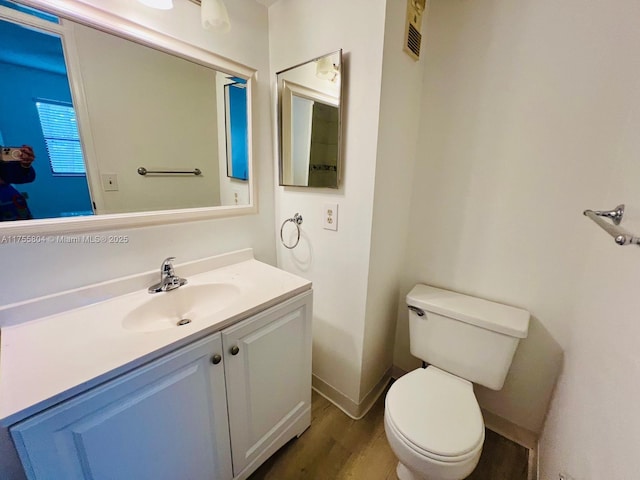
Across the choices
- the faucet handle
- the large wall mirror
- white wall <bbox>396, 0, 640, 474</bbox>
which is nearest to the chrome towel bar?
white wall <bbox>396, 0, 640, 474</bbox>

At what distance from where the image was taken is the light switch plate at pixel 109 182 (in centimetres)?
104

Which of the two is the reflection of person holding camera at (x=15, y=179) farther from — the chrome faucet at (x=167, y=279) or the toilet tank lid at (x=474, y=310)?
the toilet tank lid at (x=474, y=310)

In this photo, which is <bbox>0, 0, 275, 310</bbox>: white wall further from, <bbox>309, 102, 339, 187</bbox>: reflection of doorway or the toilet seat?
the toilet seat

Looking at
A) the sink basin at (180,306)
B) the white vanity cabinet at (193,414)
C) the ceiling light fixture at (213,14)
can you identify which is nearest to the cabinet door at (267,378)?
the white vanity cabinet at (193,414)

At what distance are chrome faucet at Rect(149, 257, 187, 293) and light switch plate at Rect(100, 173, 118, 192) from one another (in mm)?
346

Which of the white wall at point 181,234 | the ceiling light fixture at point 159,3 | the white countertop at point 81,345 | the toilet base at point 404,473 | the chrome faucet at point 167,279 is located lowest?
the toilet base at point 404,473

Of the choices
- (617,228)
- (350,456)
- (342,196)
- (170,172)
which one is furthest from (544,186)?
(170,172)

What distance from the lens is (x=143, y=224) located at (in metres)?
1.12

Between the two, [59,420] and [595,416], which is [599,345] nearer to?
[595,416]

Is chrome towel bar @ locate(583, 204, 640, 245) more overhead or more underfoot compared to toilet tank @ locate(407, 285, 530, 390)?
more overhead

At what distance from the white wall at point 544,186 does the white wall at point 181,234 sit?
2.82 ft

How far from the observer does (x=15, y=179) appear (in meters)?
0.86

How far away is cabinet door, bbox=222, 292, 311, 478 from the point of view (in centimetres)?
97

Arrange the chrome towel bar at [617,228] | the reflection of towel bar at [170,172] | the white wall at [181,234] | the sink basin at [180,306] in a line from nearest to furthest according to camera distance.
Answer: the chrome towel bar at [617,228], the white wall at [181,234], the sink basin at [180,306], the reflection of towel bar at [170,172]
